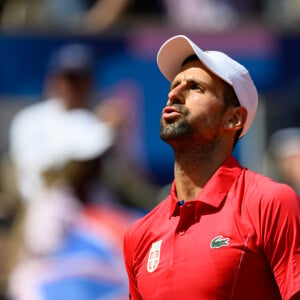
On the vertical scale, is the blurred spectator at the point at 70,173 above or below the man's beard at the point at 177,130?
below

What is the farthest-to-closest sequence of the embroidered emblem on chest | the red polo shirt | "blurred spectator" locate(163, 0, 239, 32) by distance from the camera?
"blurred spectator" locate(163, 0, 239, 32), the embroidered emblem on chest, the red polo shirt

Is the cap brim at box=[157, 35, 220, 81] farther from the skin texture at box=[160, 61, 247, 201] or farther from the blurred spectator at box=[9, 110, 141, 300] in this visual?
the blurred spectator at box=[9, 110, 141, 300]

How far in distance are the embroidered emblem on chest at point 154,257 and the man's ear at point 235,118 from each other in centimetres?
55

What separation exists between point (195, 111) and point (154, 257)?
0.60 meters

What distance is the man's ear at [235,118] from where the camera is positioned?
4.57 meters

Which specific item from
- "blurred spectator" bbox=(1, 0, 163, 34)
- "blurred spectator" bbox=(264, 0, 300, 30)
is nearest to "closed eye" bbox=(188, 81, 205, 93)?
"blurred spectator" bbox=(1, 0, 163, 34)

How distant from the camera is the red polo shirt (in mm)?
4152

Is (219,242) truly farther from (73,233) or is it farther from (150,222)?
(73,233)

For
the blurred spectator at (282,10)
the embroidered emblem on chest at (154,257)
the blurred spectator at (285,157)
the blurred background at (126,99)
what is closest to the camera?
the embroidered emblem on chest at (154,257)

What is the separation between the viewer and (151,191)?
930 cm

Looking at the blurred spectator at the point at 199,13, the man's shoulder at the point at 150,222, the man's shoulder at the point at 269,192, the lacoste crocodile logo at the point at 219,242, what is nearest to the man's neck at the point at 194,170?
the man's shoulder at the point at 150,222

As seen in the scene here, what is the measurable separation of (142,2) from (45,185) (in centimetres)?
248

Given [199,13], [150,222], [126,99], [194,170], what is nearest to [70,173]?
[126,99]

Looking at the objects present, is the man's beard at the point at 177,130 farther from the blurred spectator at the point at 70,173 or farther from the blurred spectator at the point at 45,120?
the blurred spectator at the point at 45,120
